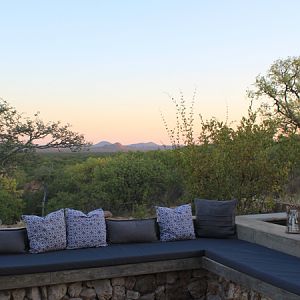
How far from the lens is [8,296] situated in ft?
13.3

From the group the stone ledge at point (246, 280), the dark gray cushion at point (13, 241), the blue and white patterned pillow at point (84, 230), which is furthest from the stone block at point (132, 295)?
the dark gray cushion at point (13, 241)

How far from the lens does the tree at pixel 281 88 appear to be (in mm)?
16125

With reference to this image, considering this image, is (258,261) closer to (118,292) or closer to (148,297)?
(148,297)

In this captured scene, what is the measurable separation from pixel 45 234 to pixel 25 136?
9199mm

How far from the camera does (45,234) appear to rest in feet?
15.0

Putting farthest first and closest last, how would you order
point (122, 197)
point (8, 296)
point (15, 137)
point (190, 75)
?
point (15, 137), point (122, 197), point (190, 75), point (8, 296)

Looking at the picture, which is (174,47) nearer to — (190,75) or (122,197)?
(190,75)

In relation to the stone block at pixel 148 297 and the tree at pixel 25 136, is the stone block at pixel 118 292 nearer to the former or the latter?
the stone block at pixel 148 297

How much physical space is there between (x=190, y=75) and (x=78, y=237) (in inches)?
253

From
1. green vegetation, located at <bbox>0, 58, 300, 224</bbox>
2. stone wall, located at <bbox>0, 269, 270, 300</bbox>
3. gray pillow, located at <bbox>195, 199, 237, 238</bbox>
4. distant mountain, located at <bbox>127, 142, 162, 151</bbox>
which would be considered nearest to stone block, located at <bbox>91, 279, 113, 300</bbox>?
stone wall, located at <bbox>0, 269, 270, 300</bbox>

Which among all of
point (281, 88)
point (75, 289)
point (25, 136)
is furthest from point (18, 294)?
point (281, 88)

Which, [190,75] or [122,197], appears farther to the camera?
[122,197]

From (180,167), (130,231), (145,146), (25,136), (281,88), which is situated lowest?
(130,231)

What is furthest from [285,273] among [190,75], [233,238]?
[190,75]
